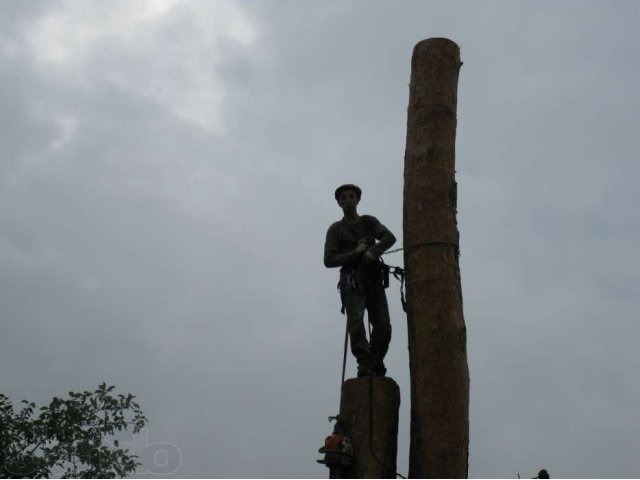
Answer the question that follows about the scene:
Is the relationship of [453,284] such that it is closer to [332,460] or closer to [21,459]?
[332,460]

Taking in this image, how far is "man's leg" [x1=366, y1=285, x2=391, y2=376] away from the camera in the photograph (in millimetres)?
7086

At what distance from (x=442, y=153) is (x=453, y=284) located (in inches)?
49.0

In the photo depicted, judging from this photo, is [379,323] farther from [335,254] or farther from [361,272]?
[335,254]

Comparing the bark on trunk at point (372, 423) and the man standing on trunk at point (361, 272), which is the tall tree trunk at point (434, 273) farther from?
the man standing on trunk at point (361, 272)

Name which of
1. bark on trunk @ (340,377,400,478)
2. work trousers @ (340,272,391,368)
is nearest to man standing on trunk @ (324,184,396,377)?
work trousers @ (340,272,391,368)

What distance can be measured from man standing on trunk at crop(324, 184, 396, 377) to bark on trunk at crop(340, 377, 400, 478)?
43cm

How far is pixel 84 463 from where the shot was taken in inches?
455

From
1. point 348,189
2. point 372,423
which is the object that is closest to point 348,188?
point 348,189

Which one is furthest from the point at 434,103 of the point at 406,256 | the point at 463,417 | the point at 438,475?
the point at 438,475

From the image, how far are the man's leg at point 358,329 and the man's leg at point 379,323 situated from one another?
135 millimetres

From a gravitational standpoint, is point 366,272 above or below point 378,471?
above

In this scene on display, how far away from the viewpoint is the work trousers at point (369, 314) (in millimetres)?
6927

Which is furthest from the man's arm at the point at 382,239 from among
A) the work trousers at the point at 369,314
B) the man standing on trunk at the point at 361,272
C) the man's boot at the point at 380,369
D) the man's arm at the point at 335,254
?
Result: the man's boot at the point at 380,369

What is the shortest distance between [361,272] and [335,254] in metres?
0.31
